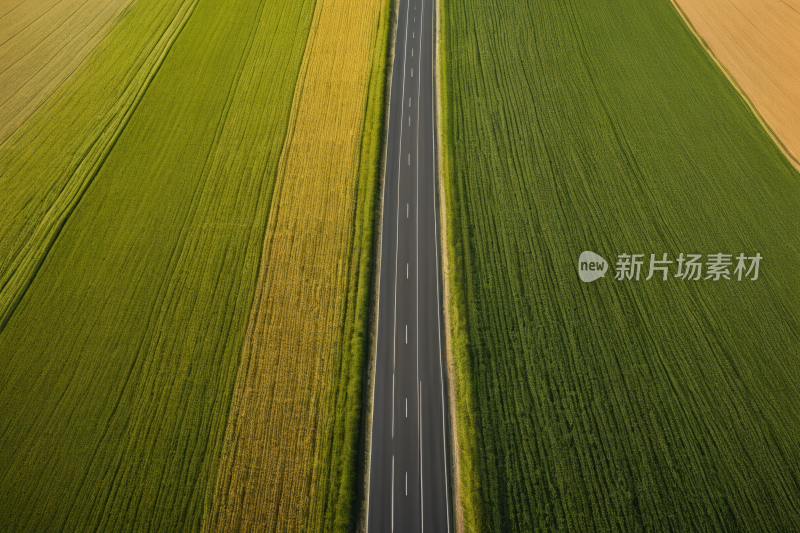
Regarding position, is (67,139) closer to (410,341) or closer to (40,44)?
(40,44)

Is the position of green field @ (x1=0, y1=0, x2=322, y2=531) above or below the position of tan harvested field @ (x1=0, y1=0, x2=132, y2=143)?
below

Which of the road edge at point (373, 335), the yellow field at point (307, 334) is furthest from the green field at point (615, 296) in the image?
the yellow field at point (307, 334)

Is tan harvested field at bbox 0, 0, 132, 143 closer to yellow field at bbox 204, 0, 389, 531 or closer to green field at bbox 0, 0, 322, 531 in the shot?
green field at bbox 0, 0, 322, 531

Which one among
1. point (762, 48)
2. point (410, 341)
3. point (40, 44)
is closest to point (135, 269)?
point (410, 341)

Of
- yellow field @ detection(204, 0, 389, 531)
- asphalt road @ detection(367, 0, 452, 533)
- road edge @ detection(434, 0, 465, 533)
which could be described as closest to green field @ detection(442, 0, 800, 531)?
road edge @ detection(434, 0, 465, 533)

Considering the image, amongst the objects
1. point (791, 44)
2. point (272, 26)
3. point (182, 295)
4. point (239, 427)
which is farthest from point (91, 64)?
point (791, 44)
